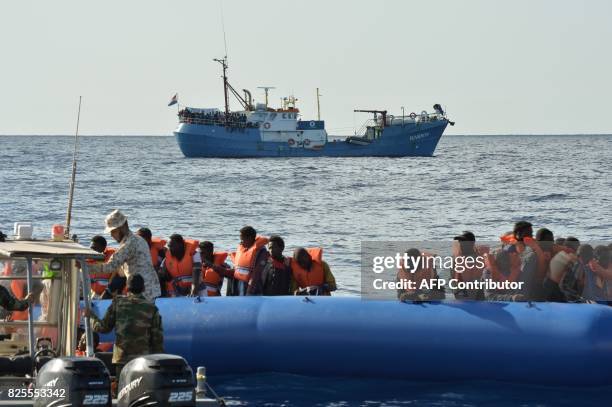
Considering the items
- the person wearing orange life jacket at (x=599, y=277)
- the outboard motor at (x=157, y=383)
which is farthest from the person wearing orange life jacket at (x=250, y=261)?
the outboard motor at (x=157, y=383)

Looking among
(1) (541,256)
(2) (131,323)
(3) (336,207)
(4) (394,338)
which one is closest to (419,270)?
(4) (394,338)

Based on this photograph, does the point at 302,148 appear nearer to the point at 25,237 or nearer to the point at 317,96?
the point at 317,96

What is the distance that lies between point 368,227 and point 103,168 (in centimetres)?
4755

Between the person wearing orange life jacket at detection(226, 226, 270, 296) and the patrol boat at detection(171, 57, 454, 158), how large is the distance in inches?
3016

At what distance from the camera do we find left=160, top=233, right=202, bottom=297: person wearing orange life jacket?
15.6 meters

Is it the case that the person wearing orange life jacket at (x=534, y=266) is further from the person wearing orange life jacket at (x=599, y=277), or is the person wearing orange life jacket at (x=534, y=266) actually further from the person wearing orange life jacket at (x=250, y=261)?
the person wearing orange life jacket at (x=250, y=261)

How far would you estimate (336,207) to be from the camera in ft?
162

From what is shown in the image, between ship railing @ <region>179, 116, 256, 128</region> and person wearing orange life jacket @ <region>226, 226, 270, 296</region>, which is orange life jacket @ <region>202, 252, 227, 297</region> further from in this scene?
ship railing @ <region>179, 116, 256, 128</region>

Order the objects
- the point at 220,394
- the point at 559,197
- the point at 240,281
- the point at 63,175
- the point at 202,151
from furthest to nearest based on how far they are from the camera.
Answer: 1. the point at 202,151
2. the point at 63,175
3. the point at 559,197
4. the point at 240,281
5. the point at 220,394

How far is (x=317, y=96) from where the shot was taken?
340ft

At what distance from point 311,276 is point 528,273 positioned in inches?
106

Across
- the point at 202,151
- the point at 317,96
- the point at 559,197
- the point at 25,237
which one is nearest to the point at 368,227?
the point at 559,197

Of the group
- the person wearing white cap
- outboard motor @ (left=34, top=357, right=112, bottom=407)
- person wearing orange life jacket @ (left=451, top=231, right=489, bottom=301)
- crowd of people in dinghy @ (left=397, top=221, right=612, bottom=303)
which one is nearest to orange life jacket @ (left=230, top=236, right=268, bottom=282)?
crowd of people in dinghy @ (left=397, top=221, right=612, bottom=303)

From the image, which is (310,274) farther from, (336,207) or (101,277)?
(336,207)
